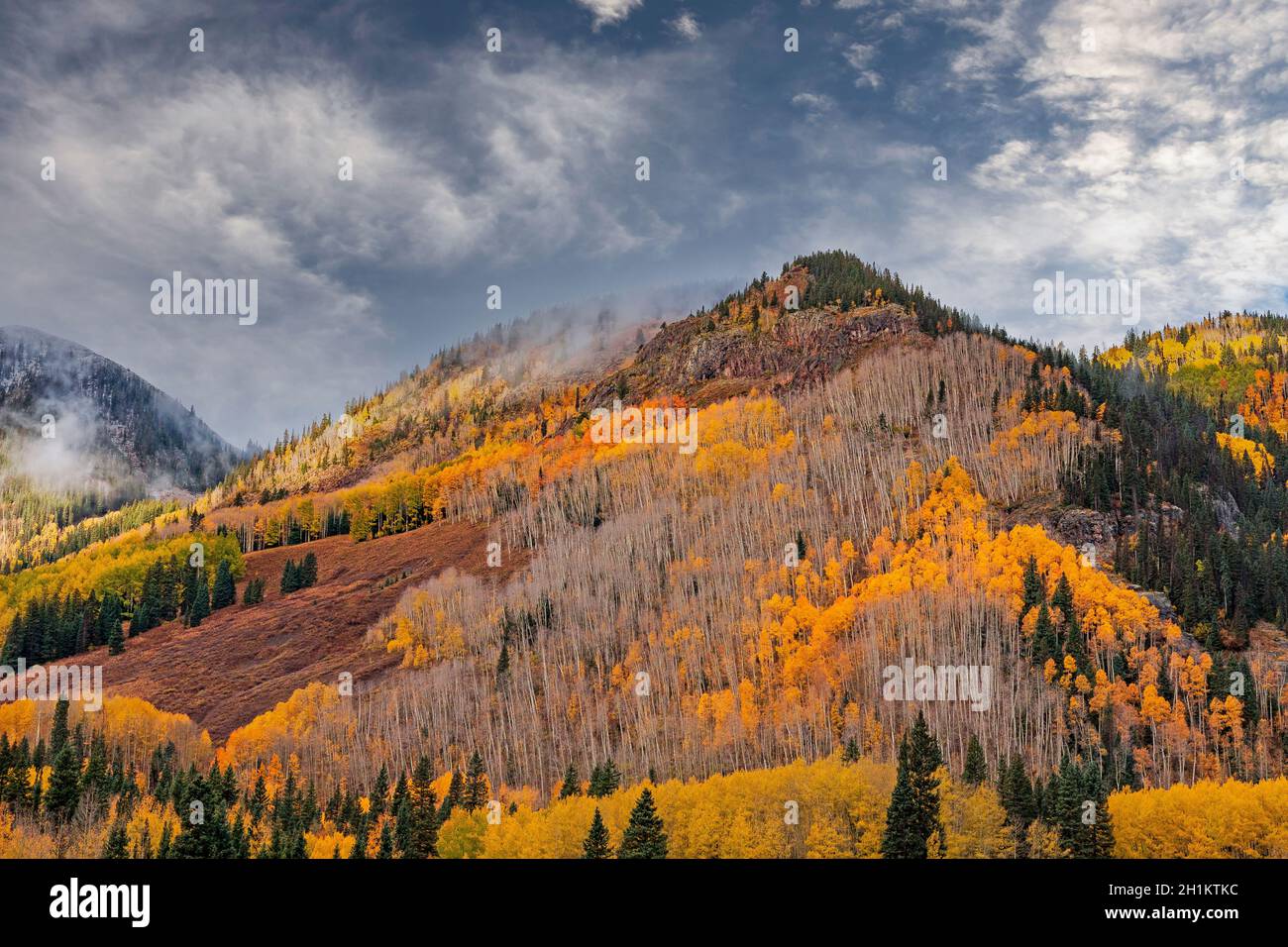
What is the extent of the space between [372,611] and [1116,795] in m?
150

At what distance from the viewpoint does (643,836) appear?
7862 cm

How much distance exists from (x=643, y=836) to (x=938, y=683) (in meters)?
65.5

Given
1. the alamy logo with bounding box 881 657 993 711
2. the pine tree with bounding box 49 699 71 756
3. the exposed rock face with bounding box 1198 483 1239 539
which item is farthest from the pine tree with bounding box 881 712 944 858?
the exposed rock face with bounding box 1198 483 1239 539

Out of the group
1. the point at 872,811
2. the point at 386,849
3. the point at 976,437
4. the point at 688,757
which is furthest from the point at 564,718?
the point at 976,437

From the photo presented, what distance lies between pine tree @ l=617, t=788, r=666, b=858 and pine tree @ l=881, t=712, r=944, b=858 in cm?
1909

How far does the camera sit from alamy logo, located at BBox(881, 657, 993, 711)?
123625 mm

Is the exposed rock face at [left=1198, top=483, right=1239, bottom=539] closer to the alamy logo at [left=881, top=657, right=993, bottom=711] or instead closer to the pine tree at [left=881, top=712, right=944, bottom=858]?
the alamy logo at [left=881, top=657, right=993, bottom=711]

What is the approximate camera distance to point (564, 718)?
14612 centimetres

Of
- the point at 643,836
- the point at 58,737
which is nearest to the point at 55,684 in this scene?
the point at 58,737

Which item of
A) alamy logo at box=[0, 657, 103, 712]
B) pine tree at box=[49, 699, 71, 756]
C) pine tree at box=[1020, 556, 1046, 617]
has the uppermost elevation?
pine tree at box=[1020, 556, 1046, 617]

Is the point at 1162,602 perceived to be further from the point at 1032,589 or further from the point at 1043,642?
the point at 1043,642
